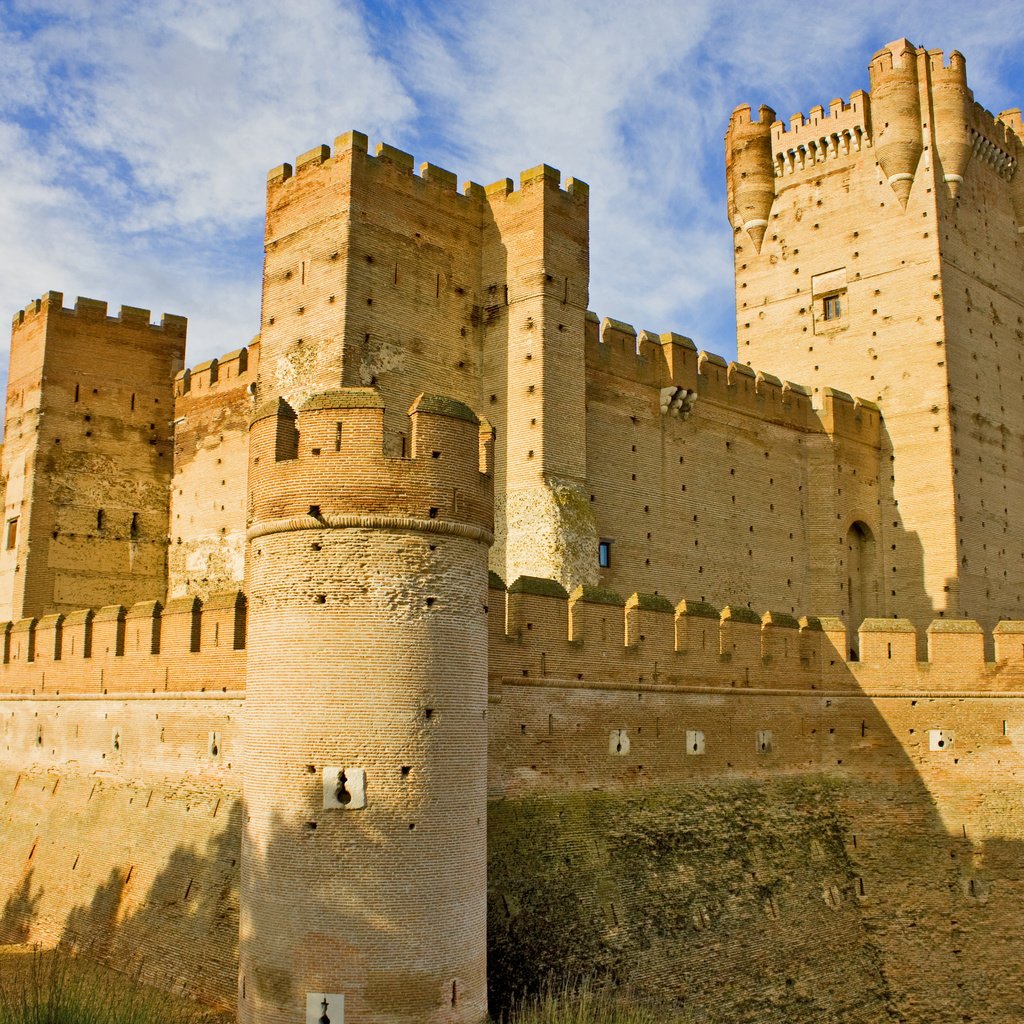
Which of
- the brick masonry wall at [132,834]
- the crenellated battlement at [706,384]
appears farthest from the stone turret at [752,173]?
the brick masonry wall at [132,834]

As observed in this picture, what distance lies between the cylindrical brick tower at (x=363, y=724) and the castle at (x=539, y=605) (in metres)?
0.04

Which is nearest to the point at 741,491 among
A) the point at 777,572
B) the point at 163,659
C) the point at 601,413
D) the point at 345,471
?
the point at 777,572

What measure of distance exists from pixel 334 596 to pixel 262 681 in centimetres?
113

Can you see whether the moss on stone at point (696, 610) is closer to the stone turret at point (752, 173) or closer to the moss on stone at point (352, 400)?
the moss on stone at point (352, 400)

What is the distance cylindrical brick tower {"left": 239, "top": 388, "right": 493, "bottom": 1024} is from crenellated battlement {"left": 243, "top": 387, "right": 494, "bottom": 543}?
0.02 m

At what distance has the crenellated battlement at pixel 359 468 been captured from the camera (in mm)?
11266

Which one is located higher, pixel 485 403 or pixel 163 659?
pixel 485 403

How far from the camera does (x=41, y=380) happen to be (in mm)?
25453

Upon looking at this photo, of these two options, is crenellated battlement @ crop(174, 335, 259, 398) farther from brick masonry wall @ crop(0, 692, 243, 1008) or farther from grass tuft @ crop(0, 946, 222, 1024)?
grass tuft @ crop(0, 946, 222, 1024)

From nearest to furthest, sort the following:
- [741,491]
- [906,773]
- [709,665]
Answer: [709,665] → [906,773] → [741,491]

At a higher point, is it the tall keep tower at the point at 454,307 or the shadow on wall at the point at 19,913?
the tall keep tower at the point at 454,307

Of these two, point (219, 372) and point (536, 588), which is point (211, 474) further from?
point (536, 588)

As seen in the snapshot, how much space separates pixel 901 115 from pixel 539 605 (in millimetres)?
20473

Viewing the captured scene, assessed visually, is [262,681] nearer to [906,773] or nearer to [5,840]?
[5,840]
